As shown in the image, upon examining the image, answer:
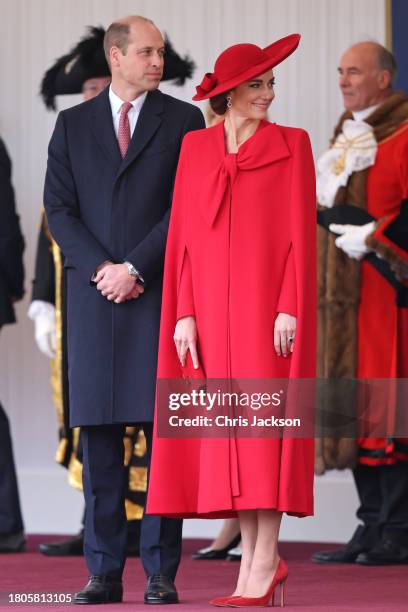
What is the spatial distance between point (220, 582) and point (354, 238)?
1313 mm

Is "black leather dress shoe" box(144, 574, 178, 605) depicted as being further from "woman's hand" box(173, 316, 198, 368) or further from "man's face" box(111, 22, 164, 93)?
"man's face" box(111, 22, 164, 93)

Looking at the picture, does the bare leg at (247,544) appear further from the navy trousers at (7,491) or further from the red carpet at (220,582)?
the navy trousers at (7,491)

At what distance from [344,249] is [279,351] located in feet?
5.14

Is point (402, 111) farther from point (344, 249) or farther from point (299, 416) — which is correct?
point (299, 416)

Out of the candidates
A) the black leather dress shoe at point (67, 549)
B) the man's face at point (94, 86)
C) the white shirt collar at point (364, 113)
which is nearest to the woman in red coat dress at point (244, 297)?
the white shirt collar at point (364, 113)

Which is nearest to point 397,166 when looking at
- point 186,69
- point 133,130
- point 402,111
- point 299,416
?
point 402,111

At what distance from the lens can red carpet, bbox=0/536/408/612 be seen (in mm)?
3908

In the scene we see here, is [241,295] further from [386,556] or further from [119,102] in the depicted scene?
[386,556]

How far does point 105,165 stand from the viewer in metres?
4.08

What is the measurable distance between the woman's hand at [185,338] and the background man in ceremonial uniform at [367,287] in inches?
58.0

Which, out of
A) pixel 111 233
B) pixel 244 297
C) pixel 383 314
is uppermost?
pixel 111 233

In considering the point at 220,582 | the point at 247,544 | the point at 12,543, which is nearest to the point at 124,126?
the point at 247,544

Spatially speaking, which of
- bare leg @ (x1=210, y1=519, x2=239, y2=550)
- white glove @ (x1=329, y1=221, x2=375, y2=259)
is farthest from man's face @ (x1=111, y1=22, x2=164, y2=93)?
bare leg @ (x1=210, y1=519, x2=239, y2=550)

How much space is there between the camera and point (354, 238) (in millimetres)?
5188
